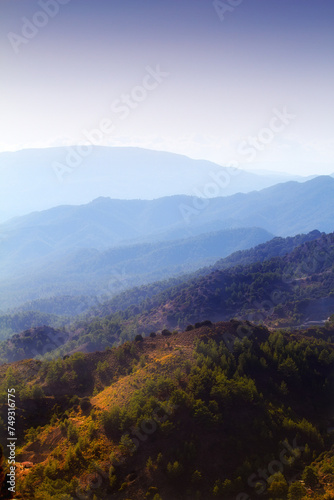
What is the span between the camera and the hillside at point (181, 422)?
23750mm

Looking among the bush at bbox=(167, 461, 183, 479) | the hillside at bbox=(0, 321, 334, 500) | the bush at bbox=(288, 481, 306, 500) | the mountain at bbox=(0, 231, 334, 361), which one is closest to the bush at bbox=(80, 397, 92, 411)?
the hillside at bbox=(0, 321, 334, 500)

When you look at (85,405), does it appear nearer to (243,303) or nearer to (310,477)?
(310,477)

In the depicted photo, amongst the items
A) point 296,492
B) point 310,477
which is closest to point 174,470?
point 296,492

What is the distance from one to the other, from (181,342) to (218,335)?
557 cm

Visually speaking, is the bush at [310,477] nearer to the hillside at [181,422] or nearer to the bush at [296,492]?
the hillside at [181,422]

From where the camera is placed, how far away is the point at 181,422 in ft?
93.2

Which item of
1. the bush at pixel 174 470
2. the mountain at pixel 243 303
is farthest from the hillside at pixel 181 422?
the mountain at pixel 243 303

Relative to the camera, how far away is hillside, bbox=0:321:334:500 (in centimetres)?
2375

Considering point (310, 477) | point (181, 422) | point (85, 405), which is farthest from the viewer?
point (85, 405)

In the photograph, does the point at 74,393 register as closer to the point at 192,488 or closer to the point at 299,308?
the point at 192,488

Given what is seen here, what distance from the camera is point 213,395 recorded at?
101ft

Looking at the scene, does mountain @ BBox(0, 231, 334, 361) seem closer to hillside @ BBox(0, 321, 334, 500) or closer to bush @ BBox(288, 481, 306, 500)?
hillside @ BBox(0, 321, 334, 500)

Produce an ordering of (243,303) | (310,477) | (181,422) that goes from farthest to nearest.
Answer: (243,303), (181,422), (310,477)

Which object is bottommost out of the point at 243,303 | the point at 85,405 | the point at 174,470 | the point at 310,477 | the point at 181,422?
the point at 243,303
